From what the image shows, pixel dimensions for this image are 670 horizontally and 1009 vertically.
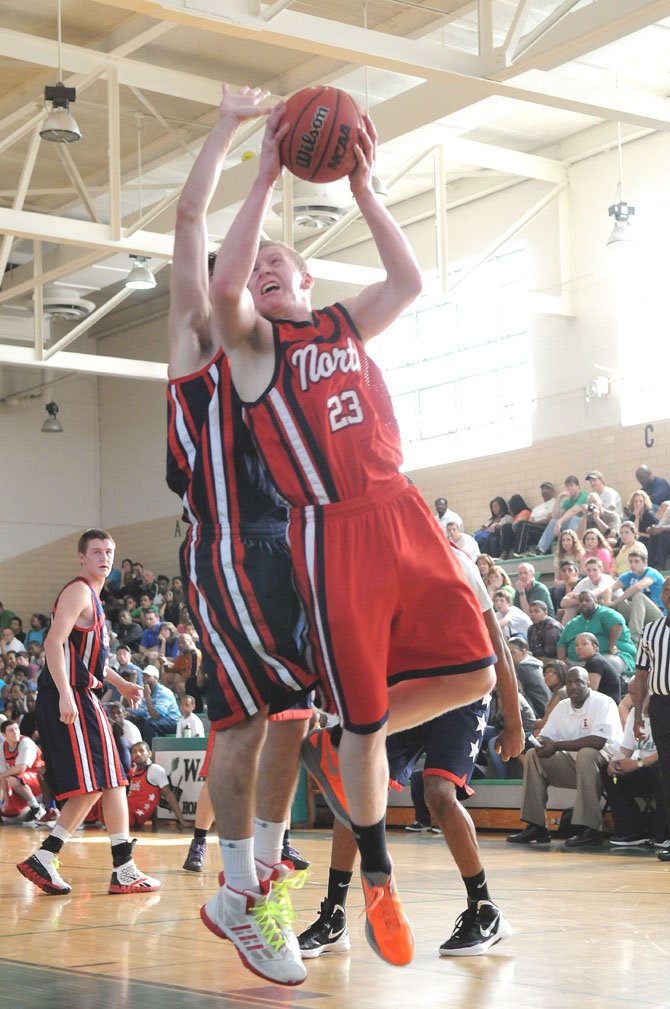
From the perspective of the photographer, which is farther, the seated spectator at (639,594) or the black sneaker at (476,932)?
the seated spectator at (639,594)

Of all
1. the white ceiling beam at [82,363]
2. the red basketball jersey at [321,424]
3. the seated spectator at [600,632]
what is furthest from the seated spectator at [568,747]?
the white ceiling beam at [82,363]

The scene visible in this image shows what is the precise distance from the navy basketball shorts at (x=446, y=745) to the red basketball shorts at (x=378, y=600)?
4.67 feet

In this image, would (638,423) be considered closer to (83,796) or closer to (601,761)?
(601,761)

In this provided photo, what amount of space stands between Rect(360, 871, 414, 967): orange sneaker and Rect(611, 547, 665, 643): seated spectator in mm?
9759

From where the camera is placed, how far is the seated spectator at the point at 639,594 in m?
13.1

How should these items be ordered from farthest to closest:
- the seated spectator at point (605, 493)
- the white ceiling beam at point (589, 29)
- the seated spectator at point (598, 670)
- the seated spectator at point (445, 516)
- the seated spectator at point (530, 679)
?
the seated spectator at point (605, 493) < the seated spectator at point (445, 516) < the seated spectator at point (530, 679) < the seated spectator at point (598, 670) < the white ceiling beam at point (589, 29)

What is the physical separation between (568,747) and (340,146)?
7.19 metres

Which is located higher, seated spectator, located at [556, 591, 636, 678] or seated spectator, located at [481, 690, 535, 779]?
seated spectator, located at [556, 591, 636, 678]

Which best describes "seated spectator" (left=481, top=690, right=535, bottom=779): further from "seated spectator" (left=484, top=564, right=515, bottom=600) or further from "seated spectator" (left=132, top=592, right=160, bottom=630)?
"seated spectator" (left=132, top=592, right=160, bottom=630)

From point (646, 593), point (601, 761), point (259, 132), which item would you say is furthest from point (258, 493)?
point (259, 132)

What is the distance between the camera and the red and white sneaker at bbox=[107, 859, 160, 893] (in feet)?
22.8

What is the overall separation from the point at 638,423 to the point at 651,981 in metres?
14.8

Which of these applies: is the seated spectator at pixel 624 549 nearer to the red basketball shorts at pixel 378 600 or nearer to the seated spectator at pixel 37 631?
the red basketball shorts at pixel 378 600

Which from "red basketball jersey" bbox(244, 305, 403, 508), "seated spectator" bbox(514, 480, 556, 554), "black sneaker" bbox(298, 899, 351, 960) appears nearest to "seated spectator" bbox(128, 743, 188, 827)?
"seated spectator" bbox(514, 480, 556, 554)
